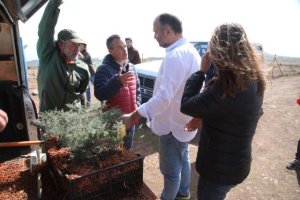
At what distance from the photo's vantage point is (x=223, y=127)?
1.95 metres

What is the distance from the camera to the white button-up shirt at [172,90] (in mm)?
2561

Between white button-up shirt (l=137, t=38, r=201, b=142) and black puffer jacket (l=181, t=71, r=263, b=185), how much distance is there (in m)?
0.45

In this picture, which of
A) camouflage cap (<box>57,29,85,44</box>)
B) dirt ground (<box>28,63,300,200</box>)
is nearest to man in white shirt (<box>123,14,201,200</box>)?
dirt ground (<box>28,63,300,200</box>)

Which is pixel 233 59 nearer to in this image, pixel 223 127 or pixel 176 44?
pixel 223 127

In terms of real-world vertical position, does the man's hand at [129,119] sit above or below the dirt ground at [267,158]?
above

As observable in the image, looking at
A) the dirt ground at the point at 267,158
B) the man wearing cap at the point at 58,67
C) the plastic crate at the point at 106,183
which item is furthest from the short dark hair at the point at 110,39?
the plastic crate at the point at 106,183

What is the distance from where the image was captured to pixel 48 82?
3049 mm

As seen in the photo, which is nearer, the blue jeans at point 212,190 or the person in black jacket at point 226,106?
the person in black jacket at point 226,106

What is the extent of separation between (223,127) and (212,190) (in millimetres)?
577

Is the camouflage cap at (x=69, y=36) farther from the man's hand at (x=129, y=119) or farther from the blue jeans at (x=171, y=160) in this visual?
the blue jeans at (x=171, y=160)

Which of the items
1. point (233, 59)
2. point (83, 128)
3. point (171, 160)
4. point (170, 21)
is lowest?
point (171, 160)

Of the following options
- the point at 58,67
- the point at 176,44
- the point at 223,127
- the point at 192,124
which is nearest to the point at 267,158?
the point at 192,124

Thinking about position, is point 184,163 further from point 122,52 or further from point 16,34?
point 16,34

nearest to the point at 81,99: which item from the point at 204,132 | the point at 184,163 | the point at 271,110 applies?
the point at 184,163
